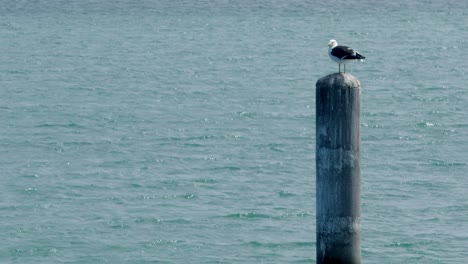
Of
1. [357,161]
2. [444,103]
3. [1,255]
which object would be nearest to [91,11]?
[444,103]

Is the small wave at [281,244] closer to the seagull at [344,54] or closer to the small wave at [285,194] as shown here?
the small wave at [285,194]

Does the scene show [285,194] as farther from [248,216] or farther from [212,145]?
[212,145]

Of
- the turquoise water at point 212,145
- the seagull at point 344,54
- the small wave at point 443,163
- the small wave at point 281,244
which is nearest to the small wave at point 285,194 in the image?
the turquoise water at point 212,145

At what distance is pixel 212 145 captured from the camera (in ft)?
109

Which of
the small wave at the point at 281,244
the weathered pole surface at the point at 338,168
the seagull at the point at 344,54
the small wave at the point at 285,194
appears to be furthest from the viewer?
the small wave at the point at 285,194

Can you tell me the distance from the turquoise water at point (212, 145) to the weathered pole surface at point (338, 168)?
841cm

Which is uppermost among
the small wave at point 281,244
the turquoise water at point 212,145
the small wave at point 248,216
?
the small wave at point 281,244

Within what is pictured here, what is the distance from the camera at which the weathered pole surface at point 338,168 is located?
42.9ft

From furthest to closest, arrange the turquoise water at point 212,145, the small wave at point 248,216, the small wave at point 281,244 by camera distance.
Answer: the small wave at point 248,216, the turquoise water at point 212,145, the small wave at point 281,244

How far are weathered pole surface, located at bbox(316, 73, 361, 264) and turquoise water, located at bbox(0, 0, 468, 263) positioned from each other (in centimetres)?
841

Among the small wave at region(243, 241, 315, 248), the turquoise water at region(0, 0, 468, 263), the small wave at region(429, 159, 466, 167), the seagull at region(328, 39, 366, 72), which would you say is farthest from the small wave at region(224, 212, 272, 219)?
the seagull at region(328, 39, 366, 72)

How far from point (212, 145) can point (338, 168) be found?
20.0 meters

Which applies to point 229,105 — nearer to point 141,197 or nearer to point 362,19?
point 141,197

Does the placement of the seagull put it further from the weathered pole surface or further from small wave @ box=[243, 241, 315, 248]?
small wave @ box=[243, 241, 315, 248]
